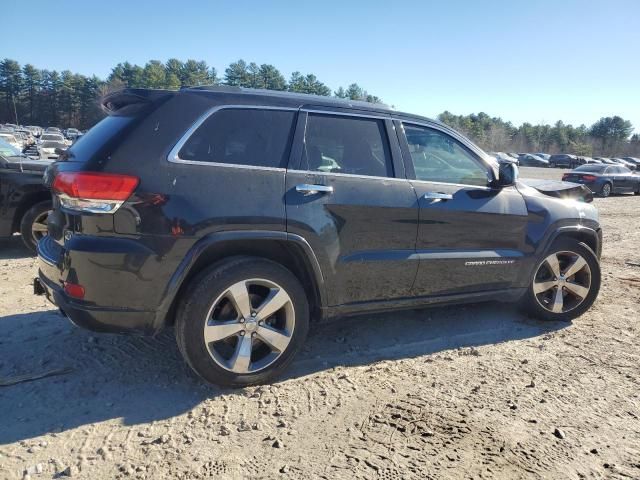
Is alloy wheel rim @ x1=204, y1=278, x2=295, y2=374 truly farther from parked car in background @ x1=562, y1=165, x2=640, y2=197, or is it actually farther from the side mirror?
parked car in background @ x1=562, y1=165, x2=640, y2=197

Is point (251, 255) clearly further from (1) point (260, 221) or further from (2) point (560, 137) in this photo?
(2) point (560, 137)

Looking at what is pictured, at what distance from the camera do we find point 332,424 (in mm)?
2787

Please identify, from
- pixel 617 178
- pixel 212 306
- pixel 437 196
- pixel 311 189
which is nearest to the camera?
pixel 212 306

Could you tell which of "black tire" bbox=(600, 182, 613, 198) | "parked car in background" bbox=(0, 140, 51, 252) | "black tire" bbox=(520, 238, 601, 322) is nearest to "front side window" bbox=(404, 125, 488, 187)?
"black tire" bbox=(520, 238, 601, 322)

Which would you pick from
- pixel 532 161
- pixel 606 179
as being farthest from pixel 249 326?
pixel 532 161

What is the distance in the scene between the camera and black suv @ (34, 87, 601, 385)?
2.74 meters

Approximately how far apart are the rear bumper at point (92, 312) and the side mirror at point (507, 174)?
2977 millimetres

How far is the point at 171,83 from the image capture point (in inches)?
3841

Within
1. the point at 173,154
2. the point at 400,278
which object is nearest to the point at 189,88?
the point at 173,154

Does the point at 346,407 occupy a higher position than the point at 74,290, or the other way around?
the point at 74,290

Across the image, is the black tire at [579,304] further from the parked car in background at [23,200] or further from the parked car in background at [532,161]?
the parked car in background at [532,161]

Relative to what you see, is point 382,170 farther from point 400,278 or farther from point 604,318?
point 604,318

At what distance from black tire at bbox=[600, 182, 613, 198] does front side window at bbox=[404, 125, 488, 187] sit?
19.8 m

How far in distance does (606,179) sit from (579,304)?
1903cm
